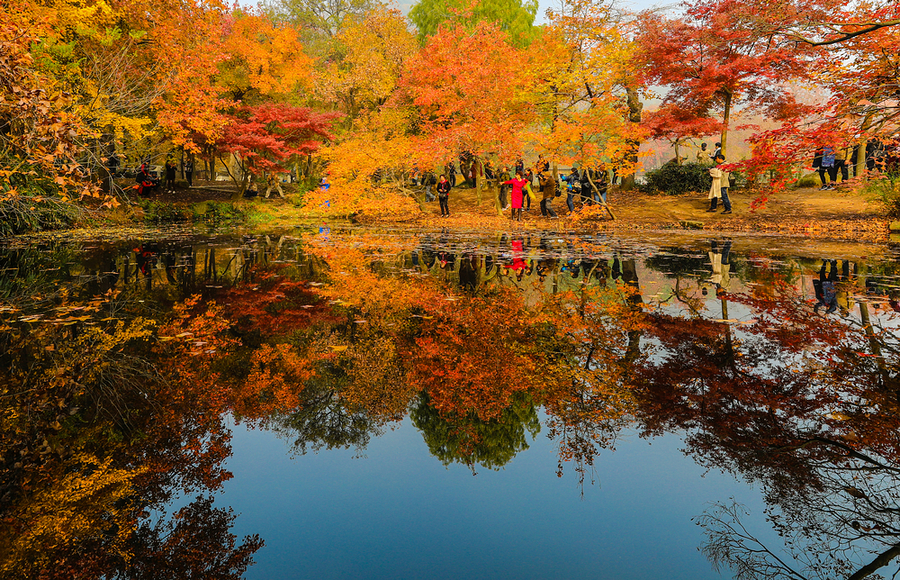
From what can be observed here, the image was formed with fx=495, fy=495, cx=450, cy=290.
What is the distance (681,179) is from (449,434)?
2423cm

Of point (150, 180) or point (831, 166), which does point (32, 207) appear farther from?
point (831, 166)

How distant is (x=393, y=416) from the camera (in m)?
3.65

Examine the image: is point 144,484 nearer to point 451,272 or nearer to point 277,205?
point 451,272

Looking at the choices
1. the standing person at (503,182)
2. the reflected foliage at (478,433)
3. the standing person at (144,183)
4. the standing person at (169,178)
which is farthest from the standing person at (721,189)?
the standing person at (169,178)

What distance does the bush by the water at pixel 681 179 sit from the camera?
23.3 metres

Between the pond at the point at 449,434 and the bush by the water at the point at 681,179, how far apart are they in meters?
17.8

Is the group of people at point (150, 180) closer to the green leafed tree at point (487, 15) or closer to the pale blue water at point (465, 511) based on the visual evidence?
the green leafed tree at point (487, 15)

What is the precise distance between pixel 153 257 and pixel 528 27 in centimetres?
2696

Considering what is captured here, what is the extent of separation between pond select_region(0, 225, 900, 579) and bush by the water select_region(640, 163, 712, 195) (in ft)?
58.3

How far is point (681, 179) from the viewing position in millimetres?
23906

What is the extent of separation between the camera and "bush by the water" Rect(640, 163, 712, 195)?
23.3 metres

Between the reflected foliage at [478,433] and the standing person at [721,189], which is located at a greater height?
the standing person at [721,189]

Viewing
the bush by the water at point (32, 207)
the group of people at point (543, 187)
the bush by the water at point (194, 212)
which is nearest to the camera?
the bush by the water at point (32, 207)

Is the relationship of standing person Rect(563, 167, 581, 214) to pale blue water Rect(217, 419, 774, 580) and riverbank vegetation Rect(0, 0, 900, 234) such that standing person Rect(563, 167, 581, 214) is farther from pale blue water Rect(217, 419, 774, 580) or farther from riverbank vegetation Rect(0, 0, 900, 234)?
pale blue water Rect(217, 419, 774, 580)
